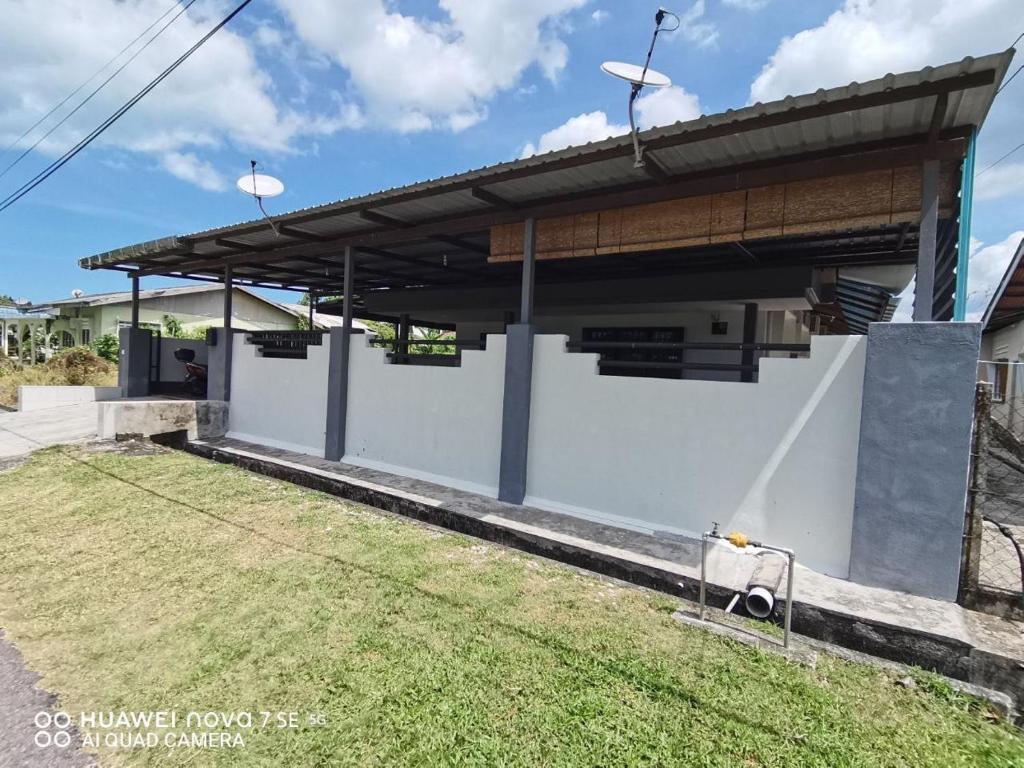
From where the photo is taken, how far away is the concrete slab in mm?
2797

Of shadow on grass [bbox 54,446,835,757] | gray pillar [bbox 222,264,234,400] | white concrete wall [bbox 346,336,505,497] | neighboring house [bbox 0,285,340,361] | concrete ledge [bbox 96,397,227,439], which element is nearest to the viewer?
shadow on grass [bbox 54,446,835,757]

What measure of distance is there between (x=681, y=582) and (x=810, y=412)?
1.68m

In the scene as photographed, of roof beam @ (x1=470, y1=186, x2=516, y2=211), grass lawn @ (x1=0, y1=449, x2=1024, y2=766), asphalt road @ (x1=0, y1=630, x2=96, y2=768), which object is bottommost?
asphalt road @ (x1=0, y1=630, x2=96, y2=768)

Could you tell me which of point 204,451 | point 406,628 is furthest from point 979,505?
point 204,451

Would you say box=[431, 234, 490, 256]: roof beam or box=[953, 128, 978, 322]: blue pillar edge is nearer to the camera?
box=[953, 128, 978, 322]: blue pillar edge

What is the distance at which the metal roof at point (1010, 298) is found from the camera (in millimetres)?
7938

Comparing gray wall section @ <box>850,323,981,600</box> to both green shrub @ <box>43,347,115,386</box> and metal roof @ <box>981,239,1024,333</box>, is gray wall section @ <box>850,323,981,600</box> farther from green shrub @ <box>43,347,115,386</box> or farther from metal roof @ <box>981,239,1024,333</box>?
green shrub @ <box>43,347,115,386</box>

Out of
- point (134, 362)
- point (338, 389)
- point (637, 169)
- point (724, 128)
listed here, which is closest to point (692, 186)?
point (637, 169)

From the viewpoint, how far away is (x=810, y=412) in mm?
3947

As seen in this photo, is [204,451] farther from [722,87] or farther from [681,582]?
[722,87]

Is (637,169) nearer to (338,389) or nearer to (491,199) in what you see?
(491,199)

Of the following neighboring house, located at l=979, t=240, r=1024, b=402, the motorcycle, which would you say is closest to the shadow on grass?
neighboring house, located at l=979, t=240, r=1024, b=402

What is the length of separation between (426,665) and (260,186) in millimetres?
6370

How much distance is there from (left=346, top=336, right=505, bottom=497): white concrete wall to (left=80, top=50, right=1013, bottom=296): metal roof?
156 cm
